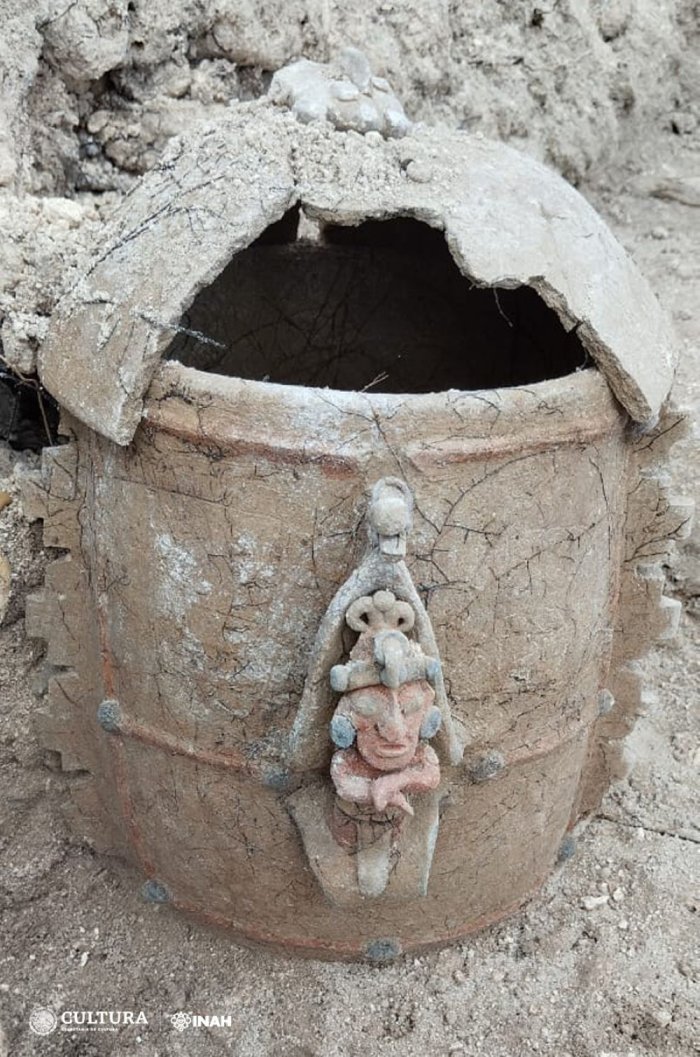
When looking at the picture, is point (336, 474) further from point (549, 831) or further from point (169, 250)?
point (549, 831)

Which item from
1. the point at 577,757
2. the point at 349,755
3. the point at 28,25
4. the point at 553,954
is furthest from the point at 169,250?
the point at 553,954

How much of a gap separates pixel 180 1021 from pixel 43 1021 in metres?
0.27

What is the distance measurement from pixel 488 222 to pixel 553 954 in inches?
61.1

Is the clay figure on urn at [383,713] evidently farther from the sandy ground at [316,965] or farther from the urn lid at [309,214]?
the sandy ground at [316,965]

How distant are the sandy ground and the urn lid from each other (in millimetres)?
559

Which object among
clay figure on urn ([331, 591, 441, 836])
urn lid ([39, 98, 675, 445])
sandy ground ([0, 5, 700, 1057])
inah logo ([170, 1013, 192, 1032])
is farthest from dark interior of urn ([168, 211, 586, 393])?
inah logo ([170, 1013, 192, 1032])

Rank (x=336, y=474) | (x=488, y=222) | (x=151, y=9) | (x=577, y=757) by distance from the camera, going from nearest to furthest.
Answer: (x=336, y=474), (x=488, y=222), (x=577, y=757), (x=151, y=9)

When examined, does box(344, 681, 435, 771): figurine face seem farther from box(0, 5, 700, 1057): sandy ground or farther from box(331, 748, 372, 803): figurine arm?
box(0, 5, 700, 1057): sandy ground

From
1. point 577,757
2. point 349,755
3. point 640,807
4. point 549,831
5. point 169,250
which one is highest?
point 169,250

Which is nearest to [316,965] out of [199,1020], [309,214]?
[199,1020]

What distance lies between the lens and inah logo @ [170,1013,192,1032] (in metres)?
2.38

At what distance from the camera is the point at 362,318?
123 inches

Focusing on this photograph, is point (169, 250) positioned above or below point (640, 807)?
above

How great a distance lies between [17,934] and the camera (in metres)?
2.54
